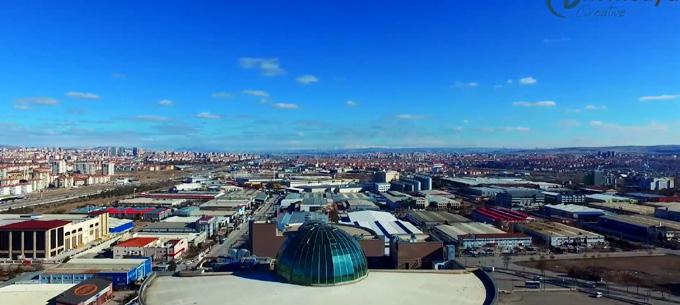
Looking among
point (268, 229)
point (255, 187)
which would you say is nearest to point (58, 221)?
point (268, 229)

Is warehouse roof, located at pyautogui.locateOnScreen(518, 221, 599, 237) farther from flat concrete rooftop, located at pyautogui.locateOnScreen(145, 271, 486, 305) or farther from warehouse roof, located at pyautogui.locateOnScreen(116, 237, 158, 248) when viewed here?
warehouse roof, located at pyautogui.locateOnScreen(116, 237, 158, 248)

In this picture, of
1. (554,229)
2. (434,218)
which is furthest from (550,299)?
(434,218)

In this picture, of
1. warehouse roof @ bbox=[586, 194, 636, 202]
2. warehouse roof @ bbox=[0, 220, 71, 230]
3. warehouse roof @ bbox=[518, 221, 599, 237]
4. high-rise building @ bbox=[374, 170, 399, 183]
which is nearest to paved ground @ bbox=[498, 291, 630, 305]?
warehouse roof @ bbox=[518, 221, 599, 237]

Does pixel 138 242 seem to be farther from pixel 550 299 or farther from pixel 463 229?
pixel 550 299

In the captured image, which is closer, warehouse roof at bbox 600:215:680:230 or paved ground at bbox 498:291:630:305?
paved ground at bbox 498:291:630:305

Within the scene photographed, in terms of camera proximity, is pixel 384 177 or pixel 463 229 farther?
pixel 384 177

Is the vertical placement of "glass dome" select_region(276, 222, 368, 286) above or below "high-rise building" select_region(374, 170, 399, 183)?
above

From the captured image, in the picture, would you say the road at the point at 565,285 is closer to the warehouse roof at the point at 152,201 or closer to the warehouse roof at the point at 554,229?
the warehouse roof at the point at 554,229

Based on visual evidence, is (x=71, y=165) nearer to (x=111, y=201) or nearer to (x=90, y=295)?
(x=111, y=201)
